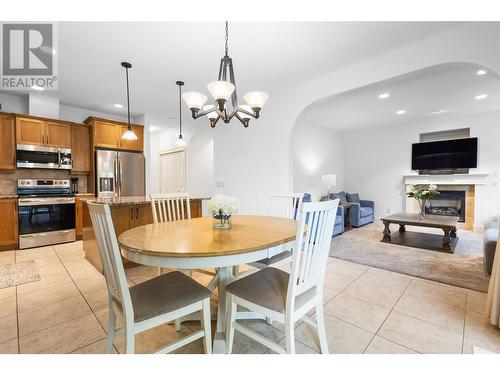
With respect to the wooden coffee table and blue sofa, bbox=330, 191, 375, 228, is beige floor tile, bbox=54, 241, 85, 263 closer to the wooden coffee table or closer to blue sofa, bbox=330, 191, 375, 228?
the wooden coffee table

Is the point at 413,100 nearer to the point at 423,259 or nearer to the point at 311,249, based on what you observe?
Answer: the point at 423,259

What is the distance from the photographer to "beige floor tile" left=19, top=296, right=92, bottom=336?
1.77m

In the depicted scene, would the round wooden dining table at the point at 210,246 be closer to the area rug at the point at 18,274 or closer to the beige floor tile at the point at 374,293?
the beige floor tile at the point at 374,293

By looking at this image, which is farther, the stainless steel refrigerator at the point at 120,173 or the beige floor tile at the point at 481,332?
the stainless steel refrigerator at the point at 120,173

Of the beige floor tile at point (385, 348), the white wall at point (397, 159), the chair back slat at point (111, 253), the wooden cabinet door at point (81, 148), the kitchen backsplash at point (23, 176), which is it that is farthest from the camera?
the white wall at point (397, 159)

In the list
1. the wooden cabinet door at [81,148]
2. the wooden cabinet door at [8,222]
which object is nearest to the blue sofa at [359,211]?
the wooden cabinet door at [81,148]

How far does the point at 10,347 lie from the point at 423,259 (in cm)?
437

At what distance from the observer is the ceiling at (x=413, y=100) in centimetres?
335

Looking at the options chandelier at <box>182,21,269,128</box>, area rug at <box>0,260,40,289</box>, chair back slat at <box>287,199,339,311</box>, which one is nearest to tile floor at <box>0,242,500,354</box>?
area rug at <box>0,260,40,289</box>

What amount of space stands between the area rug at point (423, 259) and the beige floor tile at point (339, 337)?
1521 millimetres

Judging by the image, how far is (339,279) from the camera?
264cm

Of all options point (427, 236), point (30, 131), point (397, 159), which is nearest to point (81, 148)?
point (30, 131)

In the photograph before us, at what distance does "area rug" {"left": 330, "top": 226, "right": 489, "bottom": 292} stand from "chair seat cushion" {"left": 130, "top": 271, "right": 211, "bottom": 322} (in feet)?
8.48
